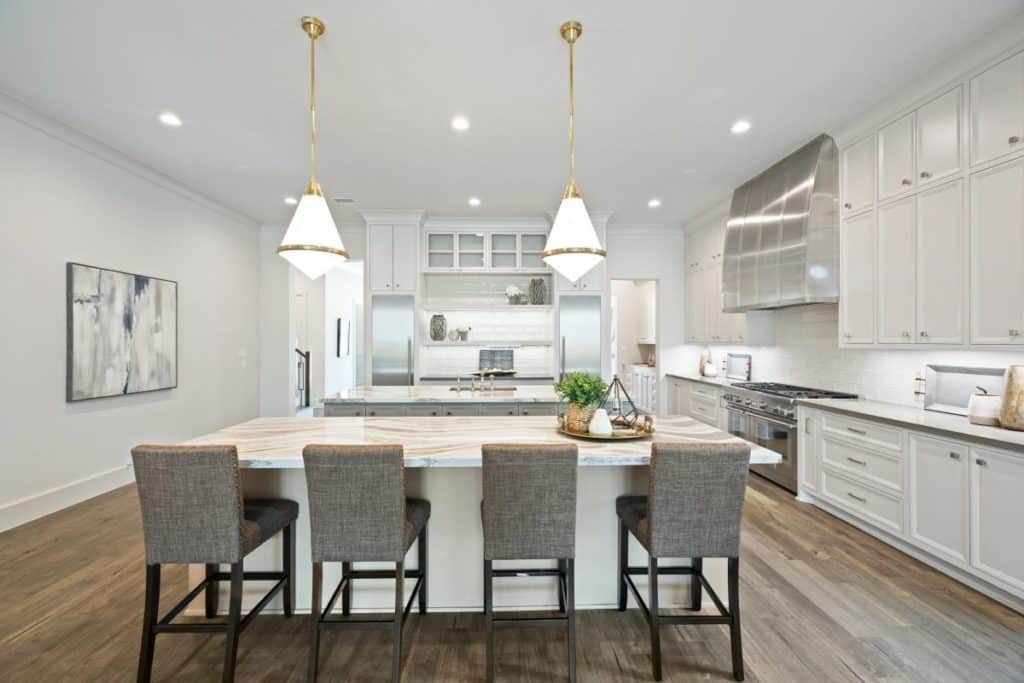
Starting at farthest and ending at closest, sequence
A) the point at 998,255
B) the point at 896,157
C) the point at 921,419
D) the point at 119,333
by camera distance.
Answer: 1. the point at 119,333
2. the point at 896,157
3. the point at 921,419
4. the point at 998,255

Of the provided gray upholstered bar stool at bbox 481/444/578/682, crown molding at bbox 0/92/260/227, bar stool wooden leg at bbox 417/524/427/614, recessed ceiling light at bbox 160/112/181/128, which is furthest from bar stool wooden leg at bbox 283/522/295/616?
crown molding at bbox 0/92/260/227

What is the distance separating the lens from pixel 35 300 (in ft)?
11.3

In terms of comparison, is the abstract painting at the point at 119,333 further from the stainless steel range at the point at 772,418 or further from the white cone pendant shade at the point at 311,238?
the stainless steel range at the point at 772,418

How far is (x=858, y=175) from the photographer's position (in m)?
3.53

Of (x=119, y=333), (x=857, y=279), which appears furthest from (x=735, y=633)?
(x=119, y=333)

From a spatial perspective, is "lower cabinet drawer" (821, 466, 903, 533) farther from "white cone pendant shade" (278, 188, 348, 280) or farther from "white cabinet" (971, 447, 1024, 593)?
"white cone pendant shade" (278, 188, 348, 280)

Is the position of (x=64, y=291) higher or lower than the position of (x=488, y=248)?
lower

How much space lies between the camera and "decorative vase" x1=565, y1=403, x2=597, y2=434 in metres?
2.33

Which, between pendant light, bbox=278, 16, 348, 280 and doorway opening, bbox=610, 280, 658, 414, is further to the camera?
doorway opening, bbox=610, 280, 658, 414

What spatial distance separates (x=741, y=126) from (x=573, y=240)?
2149 millimetres

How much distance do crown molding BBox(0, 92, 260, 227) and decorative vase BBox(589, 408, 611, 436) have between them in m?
4.46

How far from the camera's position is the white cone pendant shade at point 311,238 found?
2.39 meters

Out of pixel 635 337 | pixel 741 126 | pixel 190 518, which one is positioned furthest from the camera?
pixel 635 337

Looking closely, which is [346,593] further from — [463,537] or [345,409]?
[345,409]
